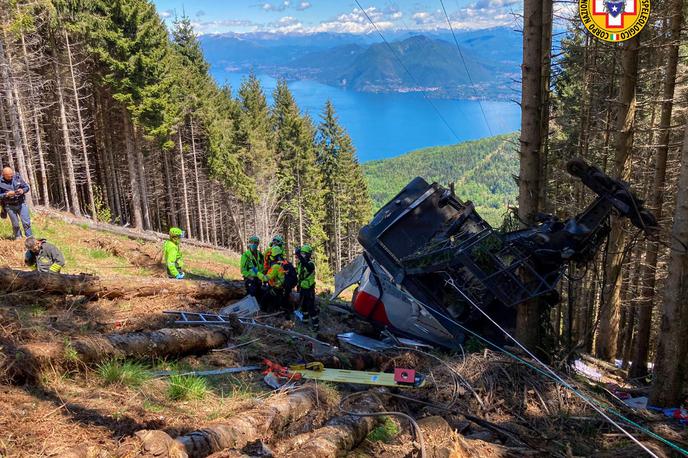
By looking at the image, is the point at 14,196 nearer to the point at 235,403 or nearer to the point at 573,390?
the point at 235,403

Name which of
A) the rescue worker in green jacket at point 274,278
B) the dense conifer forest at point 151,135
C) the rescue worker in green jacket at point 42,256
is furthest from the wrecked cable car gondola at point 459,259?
the dense conifer forest at point 151,135

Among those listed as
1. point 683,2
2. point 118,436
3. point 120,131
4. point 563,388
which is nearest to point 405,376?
point 563,388

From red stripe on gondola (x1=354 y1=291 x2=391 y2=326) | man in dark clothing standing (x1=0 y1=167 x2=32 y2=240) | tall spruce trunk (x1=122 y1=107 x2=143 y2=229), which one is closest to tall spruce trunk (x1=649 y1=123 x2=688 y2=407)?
red stripe on gondola (x1=354 y1=291 x2=391 y2=326)

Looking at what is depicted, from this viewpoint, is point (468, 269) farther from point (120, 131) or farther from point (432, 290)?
point (120, 131)

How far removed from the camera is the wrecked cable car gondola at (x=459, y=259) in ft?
22.6

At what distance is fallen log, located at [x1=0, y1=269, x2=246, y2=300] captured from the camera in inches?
296

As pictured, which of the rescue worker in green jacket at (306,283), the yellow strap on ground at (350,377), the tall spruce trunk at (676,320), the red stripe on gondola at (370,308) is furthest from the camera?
the rescue worker in green jacket at (306,283)

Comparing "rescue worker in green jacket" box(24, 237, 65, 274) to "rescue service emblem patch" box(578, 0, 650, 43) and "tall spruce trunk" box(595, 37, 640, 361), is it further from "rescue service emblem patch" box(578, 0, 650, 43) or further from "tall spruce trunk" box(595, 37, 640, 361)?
"rescue service emblem patch" box(578, 0, 650, 43)

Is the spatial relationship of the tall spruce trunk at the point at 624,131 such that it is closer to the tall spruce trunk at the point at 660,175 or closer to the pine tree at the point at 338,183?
the tall spruce trunk at the point at 660,175

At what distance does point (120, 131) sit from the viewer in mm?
35344

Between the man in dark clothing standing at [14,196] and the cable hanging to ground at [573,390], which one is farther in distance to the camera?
the man in dark clothing standing at [14,196]

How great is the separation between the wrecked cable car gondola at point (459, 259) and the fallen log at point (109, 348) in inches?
141

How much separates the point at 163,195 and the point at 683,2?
3968cm

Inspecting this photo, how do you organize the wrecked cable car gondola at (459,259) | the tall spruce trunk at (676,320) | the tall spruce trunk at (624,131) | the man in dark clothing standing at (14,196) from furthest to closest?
the man in dark clothing standing at (14,196) < the tall spruce trunk at (624,131) < the wrecked cable car gondola at (459,259) < the tall spruce trunk at (676,320)
